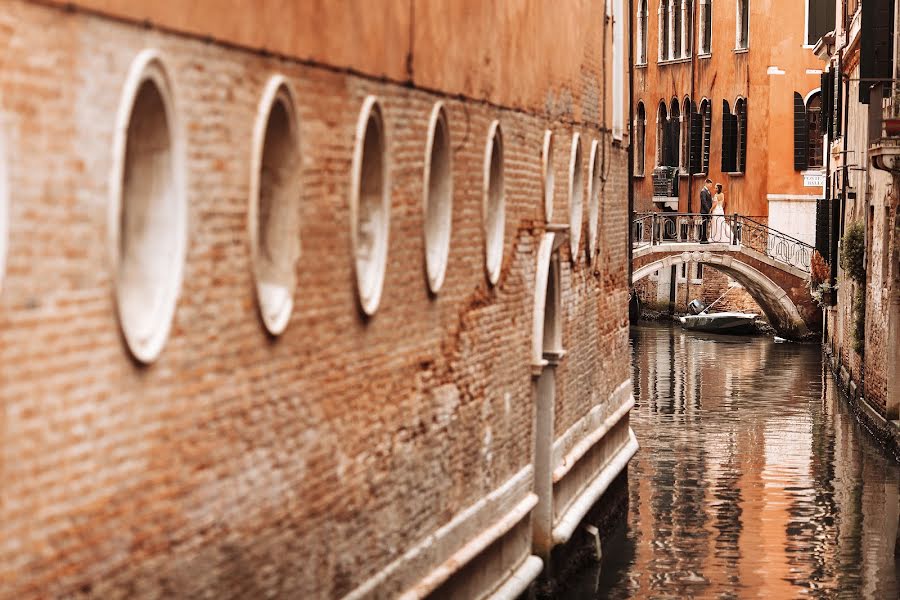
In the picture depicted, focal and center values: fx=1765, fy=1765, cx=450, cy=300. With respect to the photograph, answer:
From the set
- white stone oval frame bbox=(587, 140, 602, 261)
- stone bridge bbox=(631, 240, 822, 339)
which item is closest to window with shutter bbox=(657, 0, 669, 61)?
stone bridge bbox=(631, 240, 822, 339)

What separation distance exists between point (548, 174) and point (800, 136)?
24997 millimetres

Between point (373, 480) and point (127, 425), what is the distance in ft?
8.24

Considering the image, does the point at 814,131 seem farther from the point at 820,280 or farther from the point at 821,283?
the point at 821,283

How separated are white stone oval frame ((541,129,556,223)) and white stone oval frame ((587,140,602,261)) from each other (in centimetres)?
161

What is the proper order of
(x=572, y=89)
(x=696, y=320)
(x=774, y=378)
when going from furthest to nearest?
(x=696, y=320)
(x=774, y=378)
(x=572, y=89)

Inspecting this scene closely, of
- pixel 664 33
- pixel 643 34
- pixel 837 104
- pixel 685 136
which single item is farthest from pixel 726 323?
pixel 643 34

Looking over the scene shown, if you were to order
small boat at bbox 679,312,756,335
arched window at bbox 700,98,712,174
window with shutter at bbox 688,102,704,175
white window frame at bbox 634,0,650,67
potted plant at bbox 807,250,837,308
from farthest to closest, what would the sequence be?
white window frame at bbox 634,0,650,67
window with shutter at bbox 688,102,704,175
arched window at bbox 700,98,712,174
small boat at bbox 679,312,756,335
potted plant at bbox 807,250,837,308

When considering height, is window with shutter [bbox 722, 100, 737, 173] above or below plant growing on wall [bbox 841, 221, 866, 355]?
above

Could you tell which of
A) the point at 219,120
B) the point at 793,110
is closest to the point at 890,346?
the point at 219,120

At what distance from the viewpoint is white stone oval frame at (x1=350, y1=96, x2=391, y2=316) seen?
6.98 m

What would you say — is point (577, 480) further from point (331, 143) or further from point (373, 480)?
point (331, 143)

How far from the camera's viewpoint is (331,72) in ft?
21.9

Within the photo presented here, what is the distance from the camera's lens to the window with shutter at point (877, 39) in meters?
18.0

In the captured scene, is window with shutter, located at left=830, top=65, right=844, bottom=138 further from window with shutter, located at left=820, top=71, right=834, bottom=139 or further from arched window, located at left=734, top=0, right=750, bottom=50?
arched window, located at left=734, top=0, right=750, bottom=50
